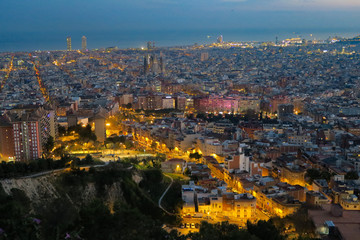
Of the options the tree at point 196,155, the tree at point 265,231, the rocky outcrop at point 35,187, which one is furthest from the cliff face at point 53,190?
the tree at point 196,155

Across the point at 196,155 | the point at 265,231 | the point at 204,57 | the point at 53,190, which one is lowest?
the point at 196,155

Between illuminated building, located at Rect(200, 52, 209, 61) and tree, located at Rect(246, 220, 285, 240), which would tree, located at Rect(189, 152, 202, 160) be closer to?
tree, located at Rect(246, 220, 285, 240)

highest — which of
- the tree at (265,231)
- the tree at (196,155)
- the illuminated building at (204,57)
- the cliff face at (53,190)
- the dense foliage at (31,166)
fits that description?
the illuminated building at (204,57)

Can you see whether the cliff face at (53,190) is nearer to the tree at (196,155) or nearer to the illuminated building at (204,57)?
the tree at (196,155)

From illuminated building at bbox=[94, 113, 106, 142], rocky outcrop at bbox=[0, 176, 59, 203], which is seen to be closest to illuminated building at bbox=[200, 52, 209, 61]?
illuminated building at bbox=[94, 113, 106, 142]

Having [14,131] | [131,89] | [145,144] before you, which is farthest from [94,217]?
[131,89]

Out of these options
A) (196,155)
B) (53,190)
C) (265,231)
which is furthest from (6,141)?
(265,231)

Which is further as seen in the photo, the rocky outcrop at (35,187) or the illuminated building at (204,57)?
the illuminated building at (204,57)

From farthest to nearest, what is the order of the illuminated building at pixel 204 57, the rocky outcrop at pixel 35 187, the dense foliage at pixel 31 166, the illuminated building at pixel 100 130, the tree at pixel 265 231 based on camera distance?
the illuminated building at pixel 204 57, the illuminated building at pixel 100 130, the dense foliage at pixel 31 166, the rocky outcrop at pixel 35 187, the tree at pixel 265 231

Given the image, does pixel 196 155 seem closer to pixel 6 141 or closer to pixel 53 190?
pixel 6 141
